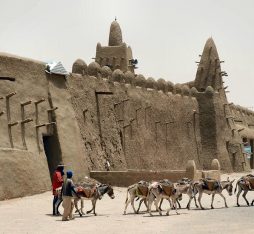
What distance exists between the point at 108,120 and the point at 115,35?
614 inches

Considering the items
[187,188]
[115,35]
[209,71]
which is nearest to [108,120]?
[187,188]

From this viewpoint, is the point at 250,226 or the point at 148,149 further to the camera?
the point at 148,149

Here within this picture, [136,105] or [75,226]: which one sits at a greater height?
[136,105]

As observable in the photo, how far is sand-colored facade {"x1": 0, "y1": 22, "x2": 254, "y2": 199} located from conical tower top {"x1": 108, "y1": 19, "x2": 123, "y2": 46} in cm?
8

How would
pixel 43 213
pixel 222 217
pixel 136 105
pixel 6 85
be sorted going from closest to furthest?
pixel 222 217, pixel 43 213, pixel 6 85, pixel 136 105

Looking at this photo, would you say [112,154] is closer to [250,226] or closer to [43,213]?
[43,213]

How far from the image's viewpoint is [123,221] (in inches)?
464

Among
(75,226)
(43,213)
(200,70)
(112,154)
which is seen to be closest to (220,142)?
(200,70)

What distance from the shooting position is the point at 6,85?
1878 centimetres

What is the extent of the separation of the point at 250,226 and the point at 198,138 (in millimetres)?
23594

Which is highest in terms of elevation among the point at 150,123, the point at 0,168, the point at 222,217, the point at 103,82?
the point at 103,82

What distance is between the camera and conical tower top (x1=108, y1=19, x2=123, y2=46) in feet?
129

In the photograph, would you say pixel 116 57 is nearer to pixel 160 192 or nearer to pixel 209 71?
pixel 209 71

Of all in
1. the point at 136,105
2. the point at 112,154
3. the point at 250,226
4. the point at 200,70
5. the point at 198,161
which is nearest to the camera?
the point at 250,226
